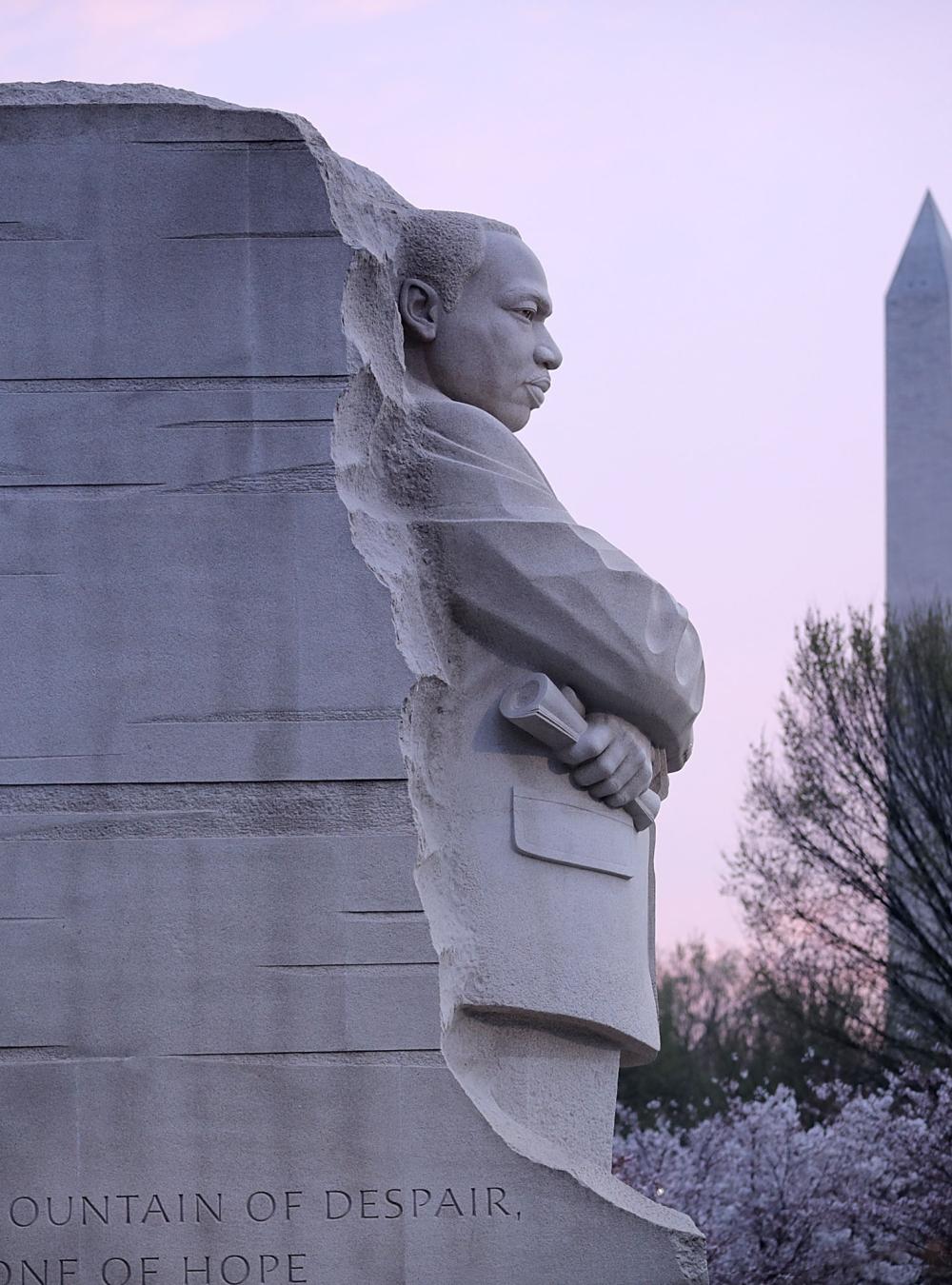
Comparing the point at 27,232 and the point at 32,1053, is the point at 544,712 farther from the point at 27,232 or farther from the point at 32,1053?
the point at 27,232

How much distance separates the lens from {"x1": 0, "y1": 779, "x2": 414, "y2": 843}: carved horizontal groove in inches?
198

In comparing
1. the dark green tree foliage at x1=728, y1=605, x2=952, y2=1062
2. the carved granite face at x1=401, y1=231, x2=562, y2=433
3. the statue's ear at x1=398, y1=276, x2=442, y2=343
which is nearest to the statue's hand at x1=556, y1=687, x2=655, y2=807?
the carved granite face at x1=401, y1=231, x2=562, y2=433

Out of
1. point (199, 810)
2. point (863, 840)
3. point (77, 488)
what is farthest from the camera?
point (863, 840)

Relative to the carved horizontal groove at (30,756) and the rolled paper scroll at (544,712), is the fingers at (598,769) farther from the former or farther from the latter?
the carved horizontal groove at (30,756)

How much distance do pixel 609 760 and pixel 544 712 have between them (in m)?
0.27

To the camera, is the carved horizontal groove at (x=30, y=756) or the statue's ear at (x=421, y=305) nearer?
the carved horizontal groove at (x=30, y=756)

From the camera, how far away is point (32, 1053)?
493cm

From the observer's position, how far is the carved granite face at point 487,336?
5.82m

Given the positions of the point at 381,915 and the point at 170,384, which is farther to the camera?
the point at 170,384

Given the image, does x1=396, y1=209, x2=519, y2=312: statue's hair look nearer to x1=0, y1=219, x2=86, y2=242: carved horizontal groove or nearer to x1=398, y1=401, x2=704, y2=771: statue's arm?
x1=398, y1=401, x2=704, y2=771: statue's arm

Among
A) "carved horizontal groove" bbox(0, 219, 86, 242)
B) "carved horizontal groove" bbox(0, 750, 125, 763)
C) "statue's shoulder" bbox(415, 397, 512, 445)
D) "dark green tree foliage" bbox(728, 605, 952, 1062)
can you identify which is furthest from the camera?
"dark green tree foliage" bbox(728, 605, 952, 1062)

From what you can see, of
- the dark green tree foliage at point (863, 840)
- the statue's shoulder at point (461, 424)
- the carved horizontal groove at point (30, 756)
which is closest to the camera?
the carved horizontal groove at point (30, 756)

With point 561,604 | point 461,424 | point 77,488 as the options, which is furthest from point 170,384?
point 561,604

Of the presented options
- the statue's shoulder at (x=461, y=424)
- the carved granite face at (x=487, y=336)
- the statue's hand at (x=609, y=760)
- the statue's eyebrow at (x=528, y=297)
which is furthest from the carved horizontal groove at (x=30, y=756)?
the statue's eyebrow at (x=528, y=297)
